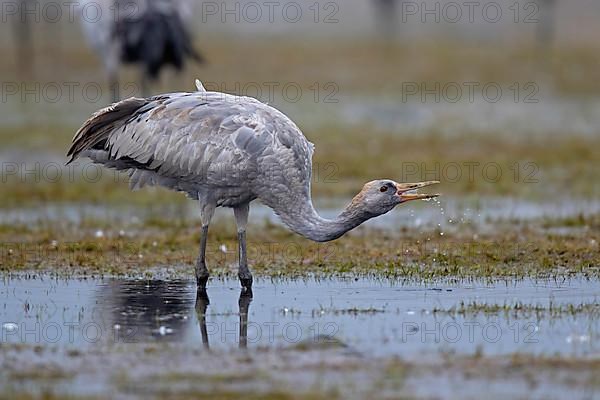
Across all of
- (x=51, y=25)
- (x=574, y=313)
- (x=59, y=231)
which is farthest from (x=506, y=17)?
(x=574, y=313)

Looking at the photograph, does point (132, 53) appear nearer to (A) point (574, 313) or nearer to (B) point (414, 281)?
(B) point (414, 281)

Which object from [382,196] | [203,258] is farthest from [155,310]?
[382,196]

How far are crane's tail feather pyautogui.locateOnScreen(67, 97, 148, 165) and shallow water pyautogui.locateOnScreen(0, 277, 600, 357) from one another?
48.3 inches

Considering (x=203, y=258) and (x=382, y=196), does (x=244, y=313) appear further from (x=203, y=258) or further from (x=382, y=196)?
(x=382, y=196)

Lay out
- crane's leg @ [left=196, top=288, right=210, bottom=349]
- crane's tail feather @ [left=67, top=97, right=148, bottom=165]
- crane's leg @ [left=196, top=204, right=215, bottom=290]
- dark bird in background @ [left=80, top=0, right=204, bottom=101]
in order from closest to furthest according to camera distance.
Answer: crane's leg @ [left=196, top=288, right=210, bottom=349]
crane's leg @ [left=196, top=204, right=215, bottom=290]
crane's tail feather @ [left=67, top=97, right=148, bottom=165]
dark bird in background @ [left=80, top=0, right=204, bottom=101]

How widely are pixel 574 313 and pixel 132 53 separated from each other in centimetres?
1524

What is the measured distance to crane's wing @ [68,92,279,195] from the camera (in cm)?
1020

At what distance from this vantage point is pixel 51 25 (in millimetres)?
41812

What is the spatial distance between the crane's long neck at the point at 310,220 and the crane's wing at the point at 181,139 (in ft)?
1.32

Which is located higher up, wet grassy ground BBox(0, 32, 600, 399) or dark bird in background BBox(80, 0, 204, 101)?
dark bird in background BBox(80, 0, 204, 101)

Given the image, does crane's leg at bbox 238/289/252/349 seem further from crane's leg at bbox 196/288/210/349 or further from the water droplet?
the water droplet

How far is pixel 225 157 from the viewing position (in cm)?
1020

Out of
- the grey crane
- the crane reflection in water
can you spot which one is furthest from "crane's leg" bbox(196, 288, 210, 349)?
the grey crane

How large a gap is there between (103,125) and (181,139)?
0.93 meters
